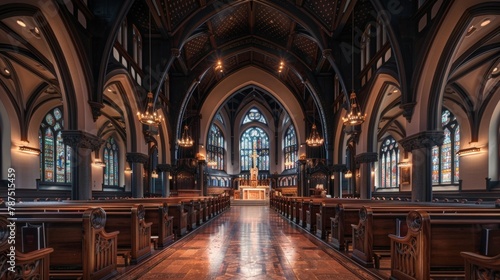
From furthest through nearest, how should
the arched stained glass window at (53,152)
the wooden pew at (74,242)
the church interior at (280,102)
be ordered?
the arched stained glass window at (53,152), the church interior at (280,102), the wooden pew at (74,242)

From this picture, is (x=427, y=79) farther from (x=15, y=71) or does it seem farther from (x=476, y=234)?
(x=15, y=71)

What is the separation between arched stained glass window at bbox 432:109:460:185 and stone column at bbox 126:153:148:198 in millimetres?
18495

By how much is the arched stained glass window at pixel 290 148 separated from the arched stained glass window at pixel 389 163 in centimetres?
1159

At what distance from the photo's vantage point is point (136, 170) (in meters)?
18.2

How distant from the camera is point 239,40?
25250mm

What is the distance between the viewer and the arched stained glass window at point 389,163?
29188 millimetres

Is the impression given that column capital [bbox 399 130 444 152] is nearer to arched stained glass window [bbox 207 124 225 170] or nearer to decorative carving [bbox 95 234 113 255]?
decorative carving [bbox 95 234 113 255]

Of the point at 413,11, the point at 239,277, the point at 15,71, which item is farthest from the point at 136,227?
the point at 15,71

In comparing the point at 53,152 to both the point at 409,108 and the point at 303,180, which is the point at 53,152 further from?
the point at 409,108

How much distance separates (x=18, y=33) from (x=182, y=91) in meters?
13.4

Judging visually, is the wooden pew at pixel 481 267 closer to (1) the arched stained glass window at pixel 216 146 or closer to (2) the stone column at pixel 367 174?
(2) the stone column at pixel 367 174

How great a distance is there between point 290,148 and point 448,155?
901 inches

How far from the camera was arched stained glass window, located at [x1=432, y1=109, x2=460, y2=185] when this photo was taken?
20.3 meters

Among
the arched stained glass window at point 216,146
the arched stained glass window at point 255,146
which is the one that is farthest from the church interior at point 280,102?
the arched stained glass window at point 255,146
